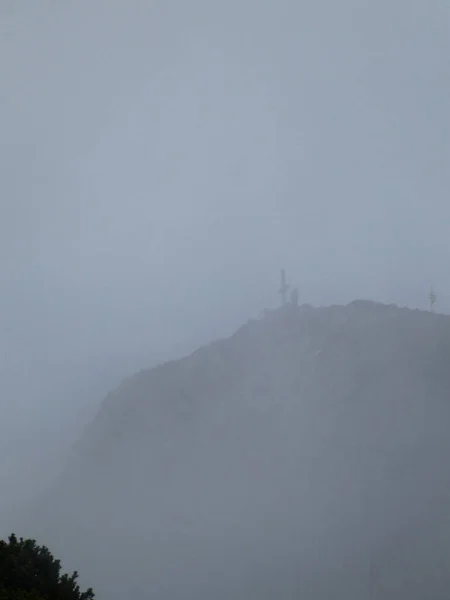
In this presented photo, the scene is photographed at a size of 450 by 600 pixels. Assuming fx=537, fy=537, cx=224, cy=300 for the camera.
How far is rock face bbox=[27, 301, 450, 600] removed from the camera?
81.4 metres

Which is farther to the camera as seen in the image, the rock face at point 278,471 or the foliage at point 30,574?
the rock face at point 278,471

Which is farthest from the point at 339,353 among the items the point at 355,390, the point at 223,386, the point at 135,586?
the point at 135,586

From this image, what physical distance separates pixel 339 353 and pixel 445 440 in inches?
1180

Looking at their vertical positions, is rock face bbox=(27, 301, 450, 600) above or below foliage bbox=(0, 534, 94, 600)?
below

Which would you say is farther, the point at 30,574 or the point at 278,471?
the point at 278,471

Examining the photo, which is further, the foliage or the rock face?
the rock face

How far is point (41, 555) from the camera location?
2283 centimetres

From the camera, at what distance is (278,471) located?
105688 mm

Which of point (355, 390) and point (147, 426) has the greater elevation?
point (355, 390)

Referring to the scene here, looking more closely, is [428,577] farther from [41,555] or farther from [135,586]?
[41,555]

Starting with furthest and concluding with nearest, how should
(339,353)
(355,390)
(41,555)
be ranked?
(339,353) → (355,390) → (41,555)

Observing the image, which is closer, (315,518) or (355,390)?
(315,518)

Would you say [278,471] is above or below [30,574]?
below

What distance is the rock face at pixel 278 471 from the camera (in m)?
81.4
